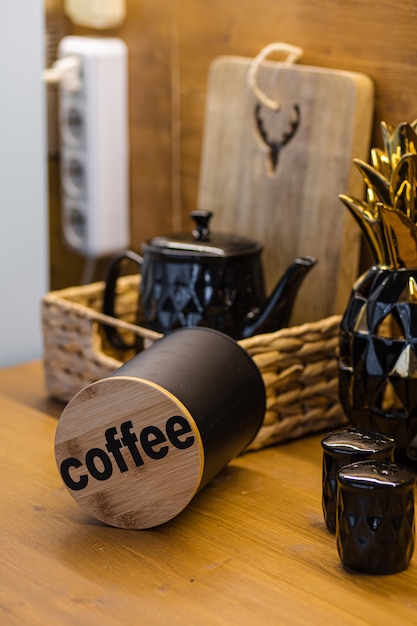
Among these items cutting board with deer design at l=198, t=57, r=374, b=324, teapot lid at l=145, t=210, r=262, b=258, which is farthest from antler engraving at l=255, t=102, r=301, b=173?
teapot lid at l=145, t=210, r=262, b=258

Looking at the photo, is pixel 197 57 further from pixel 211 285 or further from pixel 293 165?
pixel 211 285

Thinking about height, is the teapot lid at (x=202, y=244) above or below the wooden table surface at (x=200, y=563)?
above

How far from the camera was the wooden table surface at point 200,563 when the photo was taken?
730 mm

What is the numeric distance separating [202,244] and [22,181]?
0.35 meters

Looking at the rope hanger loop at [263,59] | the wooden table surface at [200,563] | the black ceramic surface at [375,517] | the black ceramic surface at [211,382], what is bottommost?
the wooden table surface at [200,563]

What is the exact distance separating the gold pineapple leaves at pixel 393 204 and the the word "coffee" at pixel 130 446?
28 centimetres

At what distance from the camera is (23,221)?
1299mm

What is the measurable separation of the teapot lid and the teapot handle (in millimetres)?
56

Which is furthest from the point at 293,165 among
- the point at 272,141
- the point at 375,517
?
the point at 375,517

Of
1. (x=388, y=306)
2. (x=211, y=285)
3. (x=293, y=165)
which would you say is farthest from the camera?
(x=293, y=165)

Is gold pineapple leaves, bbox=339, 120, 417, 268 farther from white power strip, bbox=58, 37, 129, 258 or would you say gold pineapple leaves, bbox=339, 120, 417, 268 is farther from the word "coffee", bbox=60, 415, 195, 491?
white power strip, bbox=58, 37, 129, 258

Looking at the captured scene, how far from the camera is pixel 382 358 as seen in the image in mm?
938

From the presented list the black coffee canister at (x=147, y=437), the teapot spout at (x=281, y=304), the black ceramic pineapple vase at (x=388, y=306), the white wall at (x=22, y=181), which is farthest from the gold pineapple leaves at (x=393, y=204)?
the white wall at (x=22, y=181)

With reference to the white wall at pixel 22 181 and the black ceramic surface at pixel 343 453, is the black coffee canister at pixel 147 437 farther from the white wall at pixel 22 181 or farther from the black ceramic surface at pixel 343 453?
the white wall at pixel 22 181
